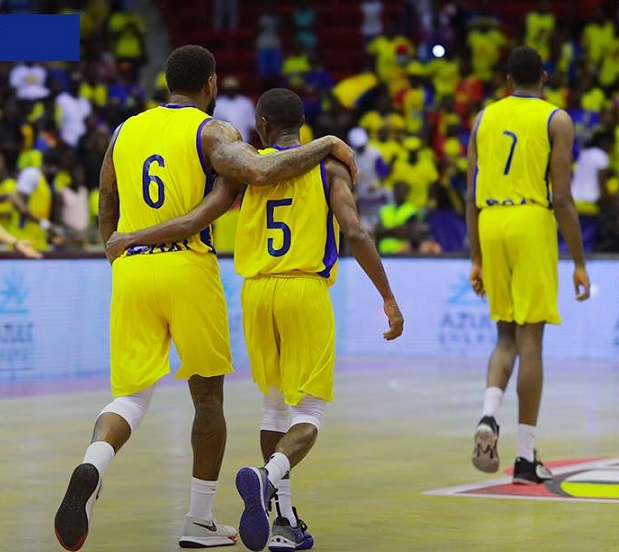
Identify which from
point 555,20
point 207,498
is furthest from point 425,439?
point 555,20

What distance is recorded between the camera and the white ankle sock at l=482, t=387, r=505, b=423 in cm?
812

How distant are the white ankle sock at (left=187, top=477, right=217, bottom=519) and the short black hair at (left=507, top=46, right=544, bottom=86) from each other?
3092 millimetres

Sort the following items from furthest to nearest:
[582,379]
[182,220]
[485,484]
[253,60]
Answer: [253,60] < [582,379] < [485,484] < [182,220]

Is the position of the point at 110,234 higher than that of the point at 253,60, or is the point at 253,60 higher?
the point at 253,60

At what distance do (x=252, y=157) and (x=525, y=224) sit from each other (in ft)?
8.05

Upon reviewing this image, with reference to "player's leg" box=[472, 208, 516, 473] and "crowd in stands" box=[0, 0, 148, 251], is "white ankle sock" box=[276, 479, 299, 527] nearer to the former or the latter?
"player's leg" box=[472, 208, 516, 473]

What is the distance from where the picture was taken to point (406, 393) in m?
13.2

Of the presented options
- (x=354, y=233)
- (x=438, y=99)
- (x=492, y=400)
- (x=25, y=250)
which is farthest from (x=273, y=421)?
(x=438, y=99)

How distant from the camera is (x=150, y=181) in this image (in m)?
6.33

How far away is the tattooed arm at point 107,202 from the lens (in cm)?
656

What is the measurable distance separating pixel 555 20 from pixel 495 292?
15773 mm

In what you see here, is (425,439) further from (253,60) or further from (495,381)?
(253,60)

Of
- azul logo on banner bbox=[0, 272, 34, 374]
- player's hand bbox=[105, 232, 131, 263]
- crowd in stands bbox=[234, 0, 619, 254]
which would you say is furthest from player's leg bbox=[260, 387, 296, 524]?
crowd in stands bbox=[234, 0, 619, 254]

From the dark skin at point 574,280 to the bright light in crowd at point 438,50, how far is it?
43.5ft
